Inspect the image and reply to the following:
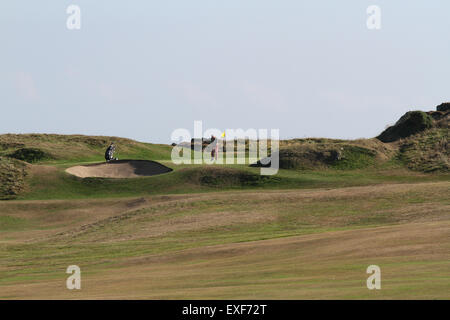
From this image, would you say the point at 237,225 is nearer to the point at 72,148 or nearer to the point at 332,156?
the point at 332,156

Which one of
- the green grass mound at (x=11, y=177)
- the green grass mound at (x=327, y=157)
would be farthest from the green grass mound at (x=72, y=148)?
the green grass mound at (x=327, y=157)

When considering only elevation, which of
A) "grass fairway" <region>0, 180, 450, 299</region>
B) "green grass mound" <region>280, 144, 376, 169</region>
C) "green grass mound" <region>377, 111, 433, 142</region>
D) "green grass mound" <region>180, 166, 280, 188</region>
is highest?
"green grass mound" <region>377, 111, 433, 142</region>

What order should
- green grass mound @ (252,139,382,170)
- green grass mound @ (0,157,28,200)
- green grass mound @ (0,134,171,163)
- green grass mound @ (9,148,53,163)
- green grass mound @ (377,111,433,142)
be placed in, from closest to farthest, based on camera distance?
green grass mound @ (0,157,28,200), green grass mound @ (252,139,382,170), green grass mound @ (377,111,433,142), green grass mound @ (9,148,53,163), green grass mound @ (0,134,171,163)

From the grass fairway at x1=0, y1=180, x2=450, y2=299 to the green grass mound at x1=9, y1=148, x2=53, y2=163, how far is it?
809 inches

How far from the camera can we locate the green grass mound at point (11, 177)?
166ft

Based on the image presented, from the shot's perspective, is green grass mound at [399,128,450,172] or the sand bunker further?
the sand bunker

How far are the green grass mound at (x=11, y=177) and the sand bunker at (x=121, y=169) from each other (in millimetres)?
3734

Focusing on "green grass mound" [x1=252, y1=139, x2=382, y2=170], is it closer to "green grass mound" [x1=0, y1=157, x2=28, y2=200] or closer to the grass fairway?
the grass fairway

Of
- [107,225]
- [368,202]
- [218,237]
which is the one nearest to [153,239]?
[218,237]

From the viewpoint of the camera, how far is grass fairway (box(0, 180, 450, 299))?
16500mm

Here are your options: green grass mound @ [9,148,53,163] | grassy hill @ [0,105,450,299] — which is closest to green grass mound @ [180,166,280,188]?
grassy hill @ [0,105,450,299]

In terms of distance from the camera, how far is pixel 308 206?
38.2 meters
